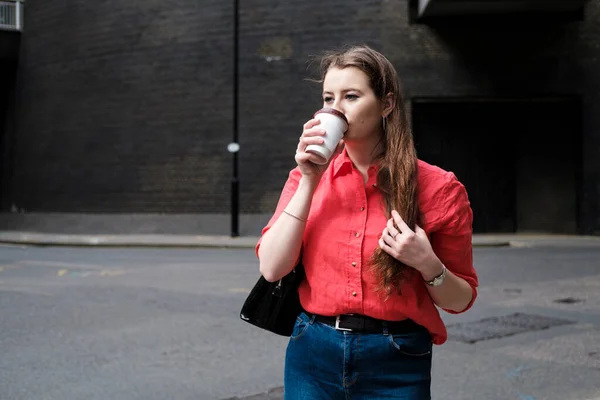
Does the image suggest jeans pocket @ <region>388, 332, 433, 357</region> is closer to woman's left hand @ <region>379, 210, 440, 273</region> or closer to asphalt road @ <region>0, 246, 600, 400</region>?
woman's left hand @ <region>379, 210, 440, 273</region>

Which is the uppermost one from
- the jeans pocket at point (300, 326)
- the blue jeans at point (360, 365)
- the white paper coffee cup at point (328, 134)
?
the white paper coffee cup at point (328, 134)

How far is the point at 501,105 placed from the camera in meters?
21.8

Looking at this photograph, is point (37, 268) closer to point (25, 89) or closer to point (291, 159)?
point (291, 159)

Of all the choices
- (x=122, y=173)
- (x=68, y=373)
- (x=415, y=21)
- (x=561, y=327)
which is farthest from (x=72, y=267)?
(x=415, y=21)

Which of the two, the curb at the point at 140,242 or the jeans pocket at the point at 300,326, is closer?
the jeans pocket at the point at 300,326

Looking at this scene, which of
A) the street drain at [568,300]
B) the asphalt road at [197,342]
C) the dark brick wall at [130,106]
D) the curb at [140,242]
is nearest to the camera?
the asphalt road at [197,342]

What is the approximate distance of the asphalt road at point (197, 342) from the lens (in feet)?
17.2

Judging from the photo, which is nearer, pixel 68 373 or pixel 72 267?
pixel 68 373

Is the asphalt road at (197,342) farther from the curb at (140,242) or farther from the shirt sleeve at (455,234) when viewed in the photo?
the curb at (140,242)

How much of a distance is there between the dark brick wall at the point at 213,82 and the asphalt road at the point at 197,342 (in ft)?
32.9

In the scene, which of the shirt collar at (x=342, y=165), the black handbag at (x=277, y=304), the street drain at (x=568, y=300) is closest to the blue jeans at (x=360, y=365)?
the black handbag at (x=277, y=304)

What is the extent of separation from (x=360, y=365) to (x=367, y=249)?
1.12 ft

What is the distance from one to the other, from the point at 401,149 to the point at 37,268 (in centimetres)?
1204

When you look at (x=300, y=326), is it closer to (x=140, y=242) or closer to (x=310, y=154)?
(x=310, y=154)
